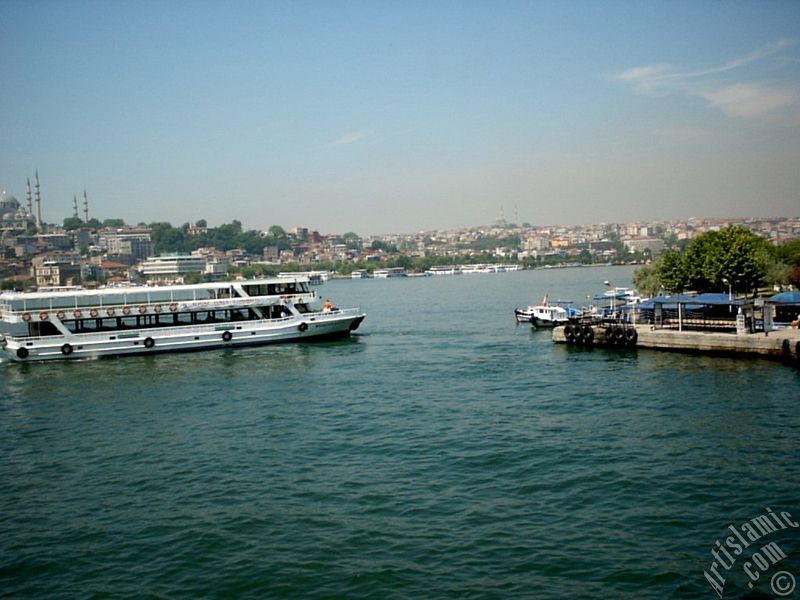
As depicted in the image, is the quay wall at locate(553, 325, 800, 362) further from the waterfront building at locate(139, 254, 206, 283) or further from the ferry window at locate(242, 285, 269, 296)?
the waterfront building at locate(139, 254, 206, 283)

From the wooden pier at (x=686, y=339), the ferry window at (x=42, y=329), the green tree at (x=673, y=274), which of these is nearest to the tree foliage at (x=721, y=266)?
the green tree at (x=673, y=274)

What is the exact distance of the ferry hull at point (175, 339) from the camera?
101 ft

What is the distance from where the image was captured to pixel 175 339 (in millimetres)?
32250

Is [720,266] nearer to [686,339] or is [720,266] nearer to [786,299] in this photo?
[786,299]

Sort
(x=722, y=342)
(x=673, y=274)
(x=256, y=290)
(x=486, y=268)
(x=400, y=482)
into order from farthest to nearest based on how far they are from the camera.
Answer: (x=486, y=268) < (x=673, y=274) < (x=256, y=290) < (x=722, y=342) < (x=400, y=482)

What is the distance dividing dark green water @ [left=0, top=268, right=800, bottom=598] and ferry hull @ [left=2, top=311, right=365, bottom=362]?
613 cm

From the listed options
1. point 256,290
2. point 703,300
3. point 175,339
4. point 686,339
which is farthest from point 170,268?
point 686,339

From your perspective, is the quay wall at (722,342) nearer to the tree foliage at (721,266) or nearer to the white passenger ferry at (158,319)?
the tree foliage at (721,266)

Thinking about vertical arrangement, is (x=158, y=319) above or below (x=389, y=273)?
above

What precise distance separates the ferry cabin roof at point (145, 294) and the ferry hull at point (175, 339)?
1417 mm

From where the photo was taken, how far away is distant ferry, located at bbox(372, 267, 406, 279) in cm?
17619

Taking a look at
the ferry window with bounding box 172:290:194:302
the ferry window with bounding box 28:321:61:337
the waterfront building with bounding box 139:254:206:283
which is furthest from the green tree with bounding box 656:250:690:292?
the waterfront building with bounding box 139:254:206:283

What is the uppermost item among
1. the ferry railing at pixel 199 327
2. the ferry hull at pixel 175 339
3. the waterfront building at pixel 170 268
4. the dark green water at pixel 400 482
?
the waterfront building at pixel 170 268

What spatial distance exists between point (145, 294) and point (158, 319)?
48.6 inches
